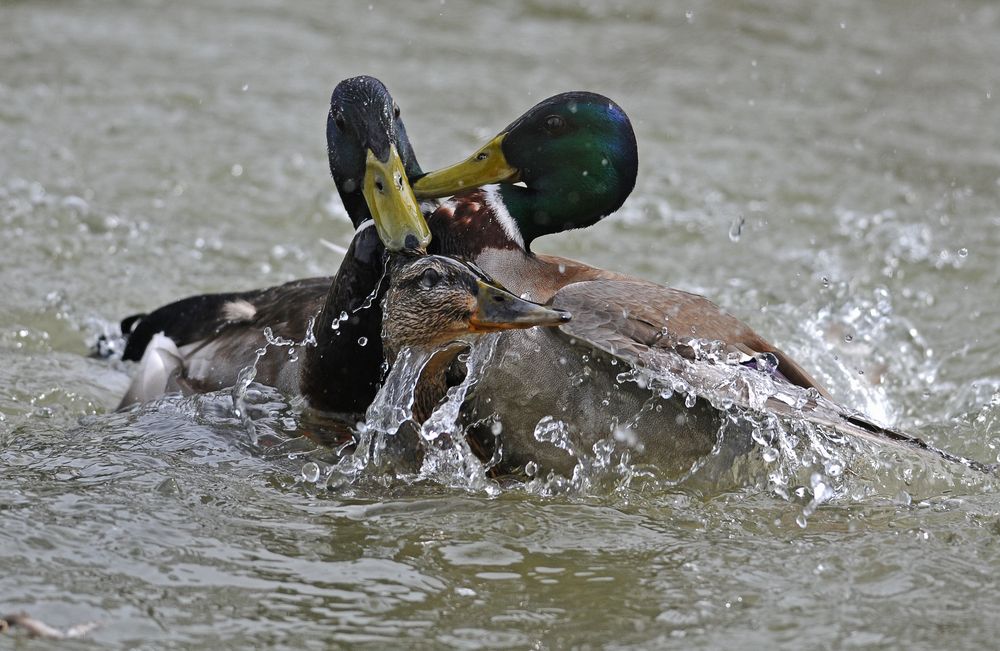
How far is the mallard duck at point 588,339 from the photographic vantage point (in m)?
4.51

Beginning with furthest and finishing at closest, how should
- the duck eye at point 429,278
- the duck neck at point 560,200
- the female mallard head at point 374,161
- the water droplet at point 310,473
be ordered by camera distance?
1. the duck neck at point 560,200
2. the female mallard head at point 374,161
3. the water droplet at point 310,473
4. the duck eye at point 429,278

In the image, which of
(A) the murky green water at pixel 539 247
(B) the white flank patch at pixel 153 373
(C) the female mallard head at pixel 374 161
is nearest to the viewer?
(A) the murky green water at pixel 539 247

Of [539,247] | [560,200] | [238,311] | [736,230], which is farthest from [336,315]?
[539,247]

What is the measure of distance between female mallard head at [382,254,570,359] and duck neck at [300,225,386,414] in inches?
8.5

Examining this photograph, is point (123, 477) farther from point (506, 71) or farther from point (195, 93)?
point (506, 71)

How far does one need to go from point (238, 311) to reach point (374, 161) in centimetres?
122

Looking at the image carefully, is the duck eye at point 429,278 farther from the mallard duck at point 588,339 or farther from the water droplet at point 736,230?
the water droplet at point 736,230

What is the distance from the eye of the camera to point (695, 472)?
462 centimetres

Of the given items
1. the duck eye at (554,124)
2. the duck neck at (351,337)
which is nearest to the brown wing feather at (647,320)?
the duck eye at (554,124)

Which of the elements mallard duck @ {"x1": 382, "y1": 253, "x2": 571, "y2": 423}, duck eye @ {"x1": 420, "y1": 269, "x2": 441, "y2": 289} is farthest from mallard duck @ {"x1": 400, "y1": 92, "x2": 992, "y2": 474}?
duck eye @ {"x1": 420, "y1": 269, "x2": 441, "y2": 289}

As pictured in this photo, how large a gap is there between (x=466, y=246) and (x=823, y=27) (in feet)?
24.5

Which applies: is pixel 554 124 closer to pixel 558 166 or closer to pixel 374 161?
pixel 558 166

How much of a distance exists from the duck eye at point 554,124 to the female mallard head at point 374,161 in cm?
54

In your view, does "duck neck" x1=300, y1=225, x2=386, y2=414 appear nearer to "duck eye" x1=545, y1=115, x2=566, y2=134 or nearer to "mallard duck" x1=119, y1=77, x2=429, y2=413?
"mallard duck" x1=119, y1=77, x2=429, y2=413
